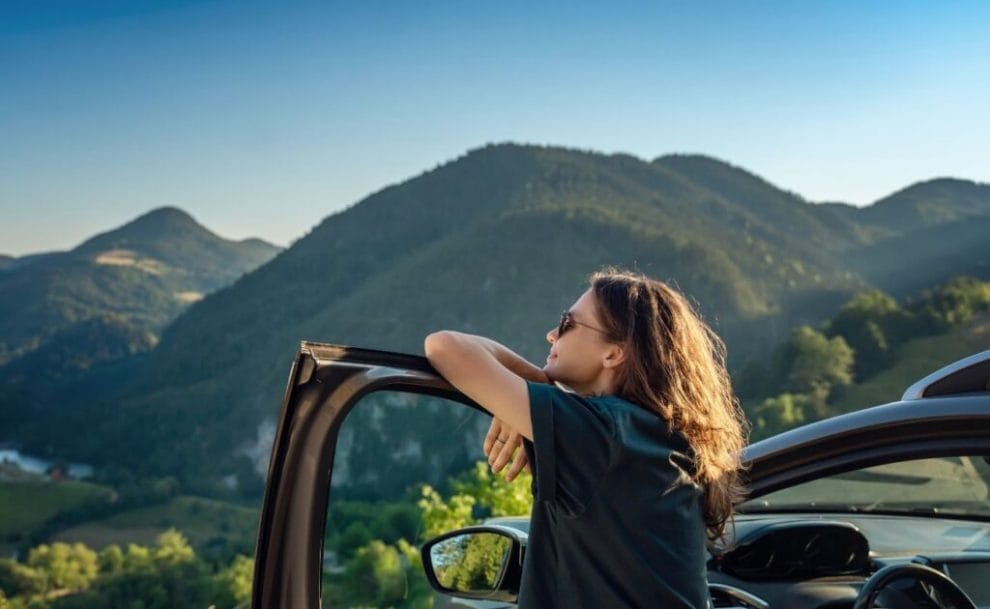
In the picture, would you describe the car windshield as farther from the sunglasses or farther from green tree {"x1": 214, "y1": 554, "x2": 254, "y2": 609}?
green tree {"x1": 214, "y1": 554, "x2": 254, "y2": 609}

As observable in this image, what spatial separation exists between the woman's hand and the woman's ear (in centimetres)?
17

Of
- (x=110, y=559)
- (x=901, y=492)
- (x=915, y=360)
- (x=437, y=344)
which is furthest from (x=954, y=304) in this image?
(x=437, y=344)

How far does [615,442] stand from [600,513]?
89 mm

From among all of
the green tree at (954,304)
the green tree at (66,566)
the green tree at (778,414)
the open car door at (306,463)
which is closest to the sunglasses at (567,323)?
the open car door at (306,463)

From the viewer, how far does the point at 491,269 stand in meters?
53.2

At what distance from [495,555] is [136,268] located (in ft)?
276

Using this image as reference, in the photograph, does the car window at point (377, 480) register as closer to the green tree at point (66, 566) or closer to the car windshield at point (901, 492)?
the car windshield at point (901, 492)

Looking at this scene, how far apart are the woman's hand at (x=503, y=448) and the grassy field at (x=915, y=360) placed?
17.4 meters

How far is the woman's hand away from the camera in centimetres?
132

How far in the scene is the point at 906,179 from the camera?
63312mm

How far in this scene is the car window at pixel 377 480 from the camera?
1278mm

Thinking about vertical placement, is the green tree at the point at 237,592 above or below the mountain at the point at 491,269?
below

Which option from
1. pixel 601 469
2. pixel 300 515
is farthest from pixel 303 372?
pixel 601 469

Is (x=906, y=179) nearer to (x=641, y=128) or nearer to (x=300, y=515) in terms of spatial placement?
(x=641, y=128)
